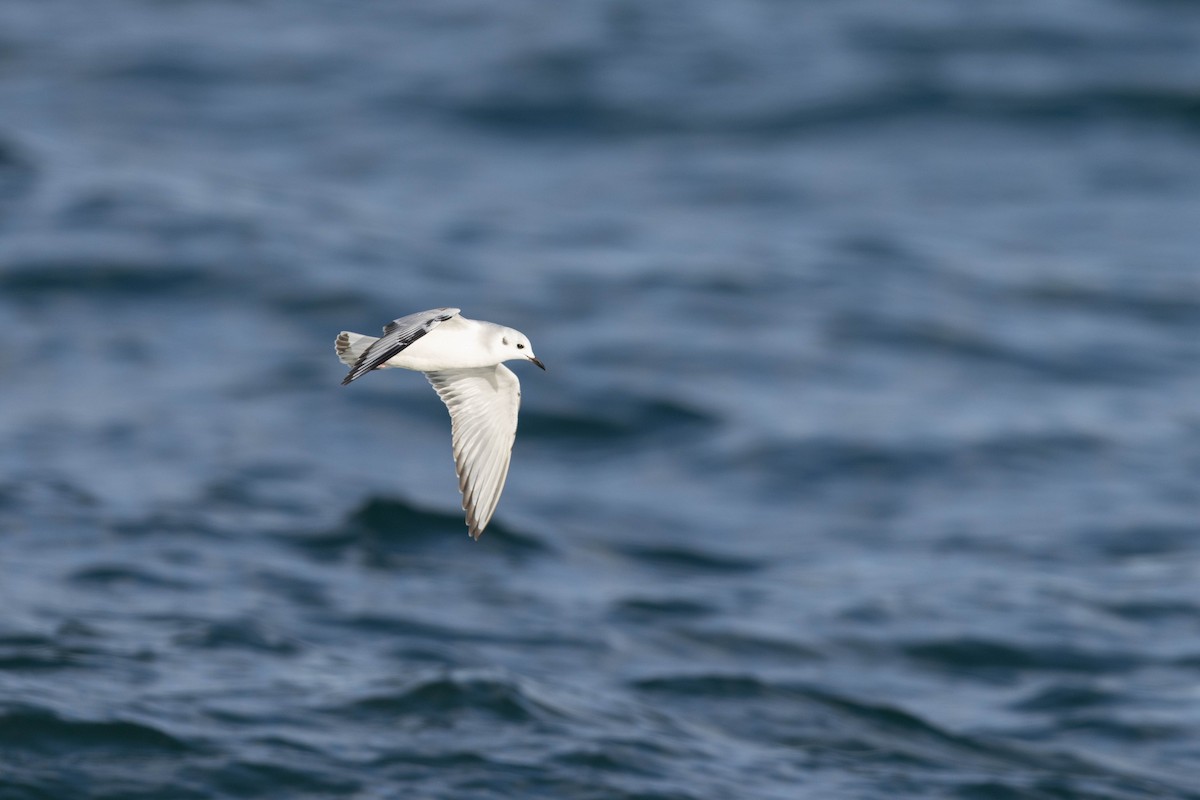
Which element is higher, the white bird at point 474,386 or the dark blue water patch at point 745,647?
the dark blue water patch at point 745,647

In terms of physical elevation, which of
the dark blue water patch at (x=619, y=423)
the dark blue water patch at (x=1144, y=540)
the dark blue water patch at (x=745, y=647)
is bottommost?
the dark blue water patch at (x=745, y=647)

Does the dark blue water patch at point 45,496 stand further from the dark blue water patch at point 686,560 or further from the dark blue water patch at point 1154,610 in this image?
the dark blue water patch at point 1154,610

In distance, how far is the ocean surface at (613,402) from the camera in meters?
14.4

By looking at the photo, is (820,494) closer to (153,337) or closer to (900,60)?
(153,337)

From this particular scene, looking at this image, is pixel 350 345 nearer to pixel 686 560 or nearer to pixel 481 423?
pixel 481 423

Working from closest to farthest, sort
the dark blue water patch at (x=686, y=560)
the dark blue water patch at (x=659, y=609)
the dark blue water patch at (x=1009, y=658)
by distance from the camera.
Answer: the dark blue water patch at (x=1009, y=658) < the dark blue water patch at (x=659, y=609) < the dark blue water patch at (x=686, y=560)

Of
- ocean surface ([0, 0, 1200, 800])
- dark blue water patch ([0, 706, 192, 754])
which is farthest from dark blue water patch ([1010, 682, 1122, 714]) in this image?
dark blue water patch ([0, 706, 192, 754])

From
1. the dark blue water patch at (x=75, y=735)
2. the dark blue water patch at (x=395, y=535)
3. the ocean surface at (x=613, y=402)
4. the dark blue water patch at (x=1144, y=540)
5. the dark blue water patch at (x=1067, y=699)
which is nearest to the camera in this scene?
the dark blue water patch at (x=75, y=735)

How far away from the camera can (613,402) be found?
21219 mm

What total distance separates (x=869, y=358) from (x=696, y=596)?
6.45m

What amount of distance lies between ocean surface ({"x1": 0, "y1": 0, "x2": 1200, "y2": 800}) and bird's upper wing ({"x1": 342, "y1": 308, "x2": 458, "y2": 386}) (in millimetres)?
6461

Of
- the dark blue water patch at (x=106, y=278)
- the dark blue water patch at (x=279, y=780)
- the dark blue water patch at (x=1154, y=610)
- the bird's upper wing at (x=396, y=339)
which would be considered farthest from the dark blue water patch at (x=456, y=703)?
the dark blue water patch at (x=106, y=278)

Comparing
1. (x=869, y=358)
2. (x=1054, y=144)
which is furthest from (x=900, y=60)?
(x=869, y=358)

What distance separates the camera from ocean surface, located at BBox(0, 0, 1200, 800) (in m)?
14.4
